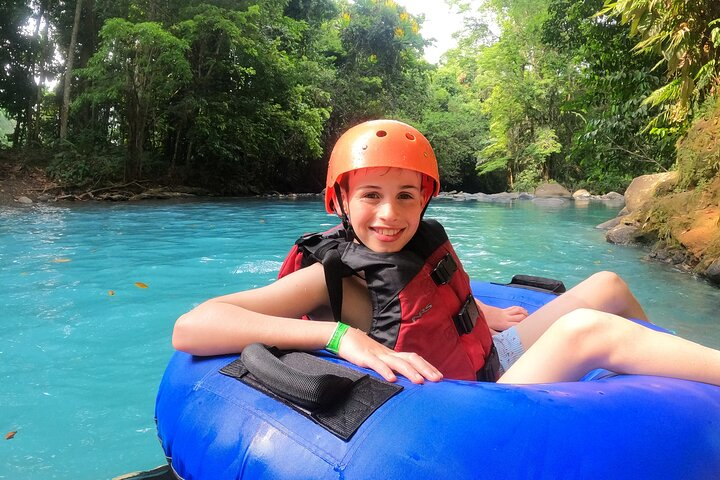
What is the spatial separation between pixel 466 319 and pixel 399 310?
0.28 meters

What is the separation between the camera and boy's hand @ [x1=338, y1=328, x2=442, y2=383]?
1.31 metres

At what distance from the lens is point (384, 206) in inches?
66.5

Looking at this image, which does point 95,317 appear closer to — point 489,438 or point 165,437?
point 165,437

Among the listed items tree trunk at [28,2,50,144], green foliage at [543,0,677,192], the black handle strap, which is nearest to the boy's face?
the black handle strap

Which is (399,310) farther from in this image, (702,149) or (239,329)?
(702,149)

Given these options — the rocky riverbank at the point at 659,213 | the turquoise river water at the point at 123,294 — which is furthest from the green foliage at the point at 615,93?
the turquoise river water at the point at 123,294

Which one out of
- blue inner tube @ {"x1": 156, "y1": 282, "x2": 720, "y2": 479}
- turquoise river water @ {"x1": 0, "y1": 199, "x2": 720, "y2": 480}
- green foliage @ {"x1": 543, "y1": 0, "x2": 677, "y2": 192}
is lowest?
turquoise river water @ {"x1": 0, "y1": 199, "x2": 720, "y2": 480}

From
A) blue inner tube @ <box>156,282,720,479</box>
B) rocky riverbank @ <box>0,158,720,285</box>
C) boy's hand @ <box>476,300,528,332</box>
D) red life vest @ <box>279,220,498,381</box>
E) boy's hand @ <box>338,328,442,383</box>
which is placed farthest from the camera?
rocky riverbank @ <box>0,158,720,285</box>

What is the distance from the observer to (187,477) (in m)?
1.42

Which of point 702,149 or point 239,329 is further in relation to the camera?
point 702,149

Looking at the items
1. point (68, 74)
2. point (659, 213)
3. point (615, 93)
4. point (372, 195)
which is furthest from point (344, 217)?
point (68, 74)

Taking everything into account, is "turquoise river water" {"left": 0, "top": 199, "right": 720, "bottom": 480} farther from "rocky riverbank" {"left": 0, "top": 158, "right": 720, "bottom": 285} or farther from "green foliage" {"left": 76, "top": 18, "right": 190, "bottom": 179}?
"green foliage" {"left": 76, "top": 18, "right": 190, "bottom": 179}

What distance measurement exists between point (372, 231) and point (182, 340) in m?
0.66

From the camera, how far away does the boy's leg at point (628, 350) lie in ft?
4.48
